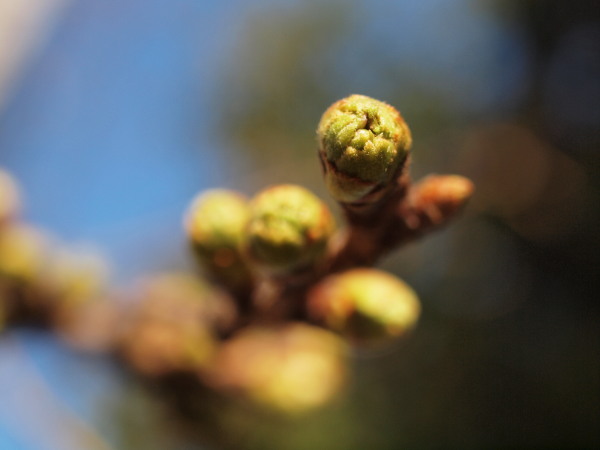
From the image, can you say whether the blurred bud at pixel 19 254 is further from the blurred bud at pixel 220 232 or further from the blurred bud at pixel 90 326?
the blurred bud at pixel 220 232

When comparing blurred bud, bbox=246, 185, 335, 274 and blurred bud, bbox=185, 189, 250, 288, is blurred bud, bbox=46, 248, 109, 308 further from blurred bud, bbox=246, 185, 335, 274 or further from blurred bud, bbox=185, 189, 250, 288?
blurred bud, bbox=246, 185, 335, 274

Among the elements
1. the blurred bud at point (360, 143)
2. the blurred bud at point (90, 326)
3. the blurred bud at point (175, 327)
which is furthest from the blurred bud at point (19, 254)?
the blurred bud at point (360, 143)

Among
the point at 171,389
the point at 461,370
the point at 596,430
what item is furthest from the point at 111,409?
the point at 596,430

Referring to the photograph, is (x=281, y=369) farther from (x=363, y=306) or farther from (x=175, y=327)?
(x=363, y=306)

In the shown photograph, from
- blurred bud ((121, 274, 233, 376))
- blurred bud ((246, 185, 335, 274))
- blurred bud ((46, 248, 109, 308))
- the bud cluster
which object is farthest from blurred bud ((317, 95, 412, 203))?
blurred bud ((46, 248, 109, 308))

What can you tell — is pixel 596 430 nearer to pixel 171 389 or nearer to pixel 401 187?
pixel 171 389

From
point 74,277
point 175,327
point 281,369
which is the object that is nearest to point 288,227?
point 175,327
